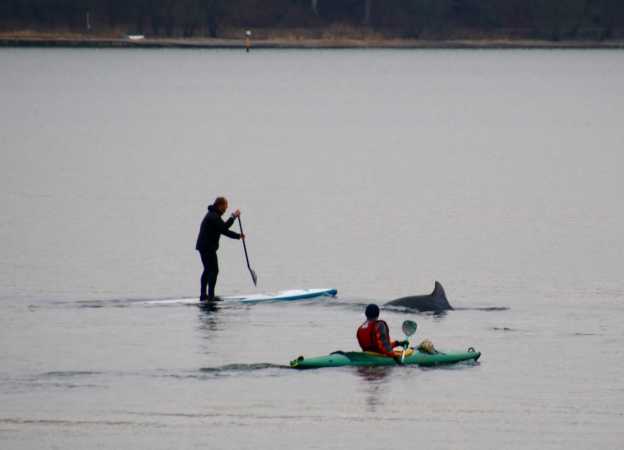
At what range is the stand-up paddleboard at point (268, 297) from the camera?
3189cm

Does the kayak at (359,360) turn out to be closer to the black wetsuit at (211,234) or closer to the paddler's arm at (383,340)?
the paddler's arm at (383,340)

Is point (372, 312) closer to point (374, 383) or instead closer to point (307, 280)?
point (374, 383)

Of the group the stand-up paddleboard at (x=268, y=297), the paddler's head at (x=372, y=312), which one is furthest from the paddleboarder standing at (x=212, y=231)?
the paddler's head at (x=372, y=312)

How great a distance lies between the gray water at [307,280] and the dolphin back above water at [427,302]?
0.39 meters

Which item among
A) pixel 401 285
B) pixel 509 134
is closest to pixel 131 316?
pixel 401 285

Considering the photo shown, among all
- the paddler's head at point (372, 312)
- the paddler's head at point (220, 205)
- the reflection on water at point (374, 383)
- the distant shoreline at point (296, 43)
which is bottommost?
the reflection on water at point (374, 383)

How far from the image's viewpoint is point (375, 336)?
25.2m

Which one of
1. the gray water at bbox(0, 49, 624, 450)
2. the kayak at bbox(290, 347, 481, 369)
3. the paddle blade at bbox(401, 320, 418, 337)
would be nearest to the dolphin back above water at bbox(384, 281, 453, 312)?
the gray water at bbox(0, 49, 624, 450)

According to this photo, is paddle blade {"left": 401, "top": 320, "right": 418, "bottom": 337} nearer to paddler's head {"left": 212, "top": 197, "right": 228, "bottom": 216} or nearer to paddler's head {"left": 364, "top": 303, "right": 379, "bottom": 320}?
paddler's head {"left": 364, "top": 303, "right": 379, "bottom": 320}

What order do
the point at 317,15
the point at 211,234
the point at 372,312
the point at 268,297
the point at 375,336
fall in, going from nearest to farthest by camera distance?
the point at 372,312 < the point at 375,336 < the point at 211,234 < the point at 268,297 < the point at 317,15

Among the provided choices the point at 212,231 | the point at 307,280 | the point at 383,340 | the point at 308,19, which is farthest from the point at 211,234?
the point at 308,19

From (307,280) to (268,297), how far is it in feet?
14.8

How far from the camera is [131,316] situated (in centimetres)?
3086

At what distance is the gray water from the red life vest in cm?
53
